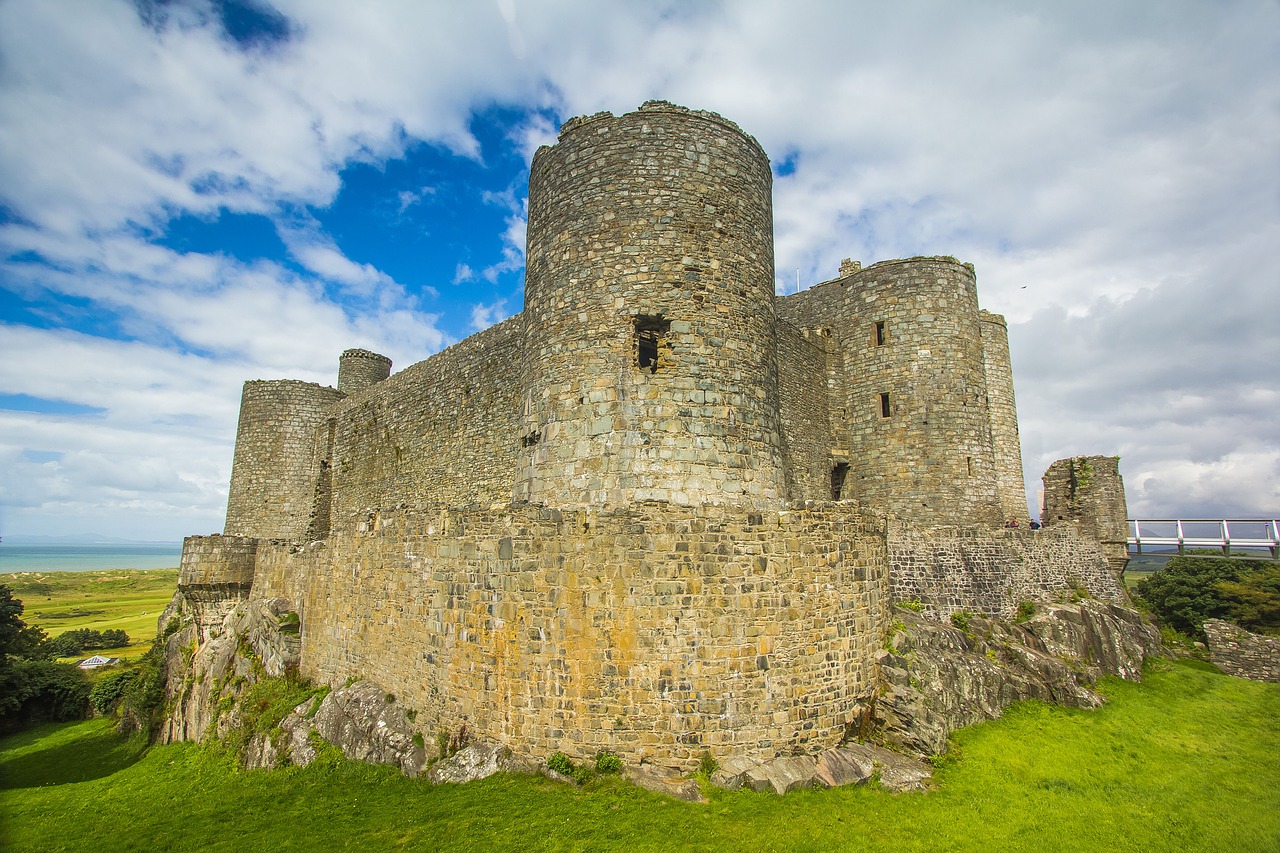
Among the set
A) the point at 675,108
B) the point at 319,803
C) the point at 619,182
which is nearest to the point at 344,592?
the point at 319,803

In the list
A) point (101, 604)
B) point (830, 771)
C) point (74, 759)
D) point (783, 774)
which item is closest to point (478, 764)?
point (783, 774)

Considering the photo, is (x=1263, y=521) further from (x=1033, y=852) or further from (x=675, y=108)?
(x=675, y=108)

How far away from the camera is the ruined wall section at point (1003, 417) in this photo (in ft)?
59.5

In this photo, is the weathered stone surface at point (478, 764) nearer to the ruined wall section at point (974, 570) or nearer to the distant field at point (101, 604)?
the ruined wall section at point (974, 570)

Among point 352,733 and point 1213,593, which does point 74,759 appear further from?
point 1213,593

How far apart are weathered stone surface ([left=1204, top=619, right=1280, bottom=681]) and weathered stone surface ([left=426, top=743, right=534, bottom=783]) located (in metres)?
18.3

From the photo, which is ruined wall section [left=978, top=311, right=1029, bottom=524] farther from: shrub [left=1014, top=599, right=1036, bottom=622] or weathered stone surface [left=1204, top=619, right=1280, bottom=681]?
weathered stone surface [left=1204, top=619, right=1280, bottom=681]

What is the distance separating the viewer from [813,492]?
50.9ft

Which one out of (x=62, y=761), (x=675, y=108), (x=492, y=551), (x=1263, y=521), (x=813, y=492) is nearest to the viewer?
(x=492, y=551)

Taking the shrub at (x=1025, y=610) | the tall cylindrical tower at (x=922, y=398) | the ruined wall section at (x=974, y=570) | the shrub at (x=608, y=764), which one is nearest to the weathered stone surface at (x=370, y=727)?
the shrub at (x=608, y=764)

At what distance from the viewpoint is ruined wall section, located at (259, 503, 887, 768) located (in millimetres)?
7602

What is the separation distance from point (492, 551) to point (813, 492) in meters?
9.47

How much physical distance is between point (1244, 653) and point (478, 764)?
19423 mm

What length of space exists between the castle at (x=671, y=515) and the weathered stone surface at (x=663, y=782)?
0.22 m
